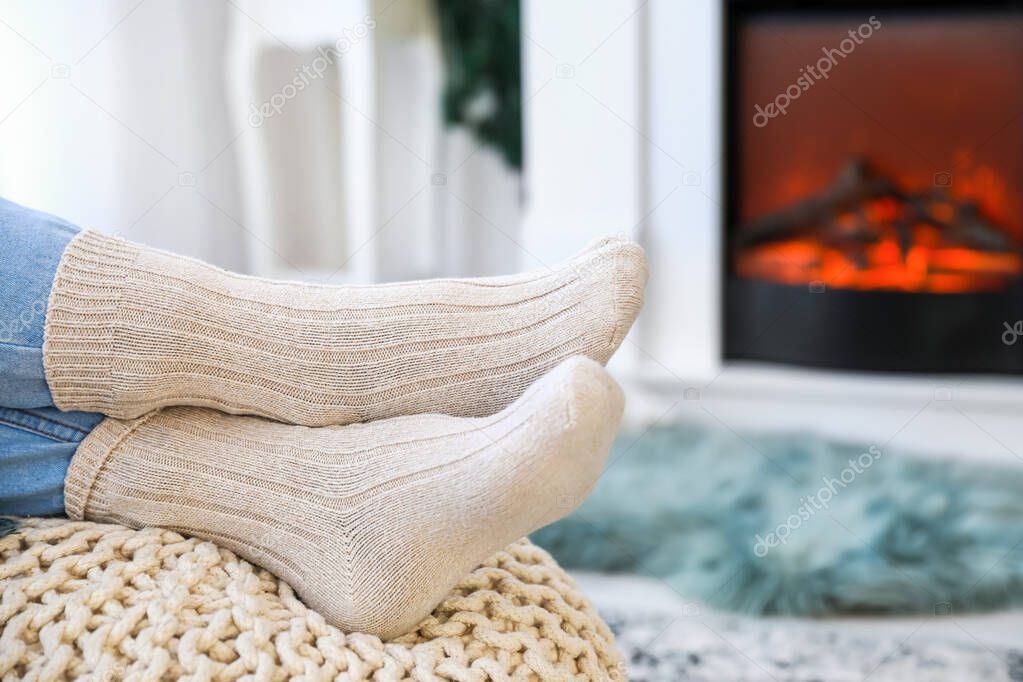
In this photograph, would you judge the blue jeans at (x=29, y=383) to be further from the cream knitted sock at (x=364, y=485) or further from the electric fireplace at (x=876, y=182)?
the electric fireplace at (x=876, y=182)

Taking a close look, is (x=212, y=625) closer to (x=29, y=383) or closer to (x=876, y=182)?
(x=29, y=383)

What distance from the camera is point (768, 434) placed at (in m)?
1.90

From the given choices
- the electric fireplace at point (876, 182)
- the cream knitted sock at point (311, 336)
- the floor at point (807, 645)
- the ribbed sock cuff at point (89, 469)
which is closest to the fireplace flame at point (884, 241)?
the electric fireplace at point (876, 182)

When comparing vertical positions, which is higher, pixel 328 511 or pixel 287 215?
pixel 328 511

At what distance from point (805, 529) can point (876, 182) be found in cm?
70

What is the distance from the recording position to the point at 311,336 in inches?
29.1

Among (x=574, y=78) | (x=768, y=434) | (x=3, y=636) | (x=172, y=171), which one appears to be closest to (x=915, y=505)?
(x=768, y=434)

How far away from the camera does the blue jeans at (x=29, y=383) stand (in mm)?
700

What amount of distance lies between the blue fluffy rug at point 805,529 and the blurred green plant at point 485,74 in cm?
92

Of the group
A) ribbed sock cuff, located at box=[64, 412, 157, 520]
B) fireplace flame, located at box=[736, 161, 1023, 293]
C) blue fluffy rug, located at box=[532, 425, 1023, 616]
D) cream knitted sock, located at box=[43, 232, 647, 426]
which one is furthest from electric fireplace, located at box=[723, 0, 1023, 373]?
ribbed sock cuff, located at box=[64, 412, 157, 520]

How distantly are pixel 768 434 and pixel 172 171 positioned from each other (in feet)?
4.34

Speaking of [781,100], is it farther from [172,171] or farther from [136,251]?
[136,251]

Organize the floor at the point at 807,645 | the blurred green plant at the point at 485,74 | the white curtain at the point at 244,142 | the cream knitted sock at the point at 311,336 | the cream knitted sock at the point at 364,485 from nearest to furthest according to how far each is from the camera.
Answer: the cream knitted sock at the point at 364,485 → the cream knitted sock at the point at 311,336 → the floor at the point at 807,645 → the white curtain at the point at 244,142 → the blurred green plant at the point at 485,74

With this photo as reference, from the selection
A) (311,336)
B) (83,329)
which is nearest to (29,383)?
(83,329)
